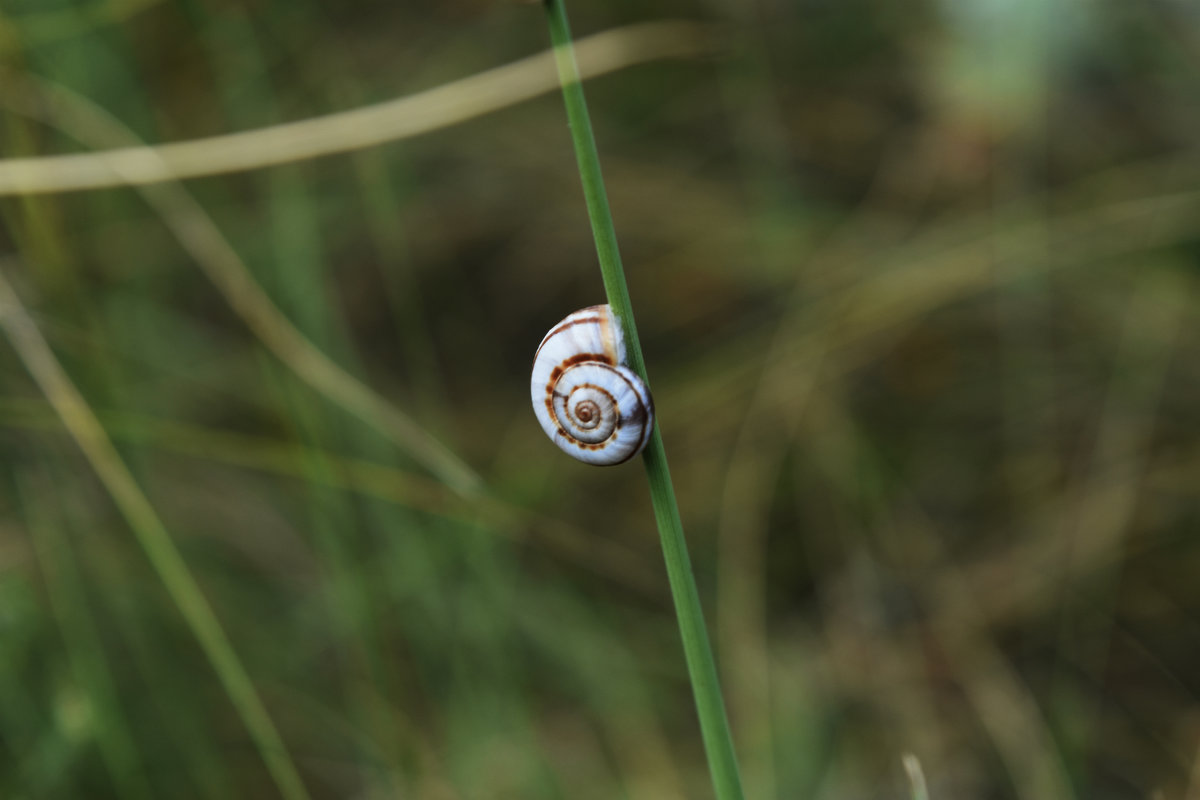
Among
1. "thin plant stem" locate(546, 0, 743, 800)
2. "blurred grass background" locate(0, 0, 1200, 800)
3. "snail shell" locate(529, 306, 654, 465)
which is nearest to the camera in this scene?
"thin plant stem" locate(546, 0, 743, 800)

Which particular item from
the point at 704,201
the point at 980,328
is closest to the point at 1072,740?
the point at 980,328

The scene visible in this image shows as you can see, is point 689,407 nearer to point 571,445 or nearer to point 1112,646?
point 1112,646

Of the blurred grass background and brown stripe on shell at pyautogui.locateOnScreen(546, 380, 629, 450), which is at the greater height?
the blurred grass background

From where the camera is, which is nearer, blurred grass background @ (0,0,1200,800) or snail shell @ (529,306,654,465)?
snail shell @ (529,306,654,465)

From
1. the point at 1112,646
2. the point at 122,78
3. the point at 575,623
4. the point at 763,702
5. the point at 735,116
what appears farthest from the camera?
the point at 735,116

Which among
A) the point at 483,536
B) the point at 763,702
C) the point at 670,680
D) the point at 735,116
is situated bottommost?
the point at 763,702

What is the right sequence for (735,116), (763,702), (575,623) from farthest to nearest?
(735,116)
(575,623)
(763,702)

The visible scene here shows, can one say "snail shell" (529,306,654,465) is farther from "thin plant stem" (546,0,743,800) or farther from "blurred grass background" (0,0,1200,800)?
"blurred grass background" (0,0,1200,800)

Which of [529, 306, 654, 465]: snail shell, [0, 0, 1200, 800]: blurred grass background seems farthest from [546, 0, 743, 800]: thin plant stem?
[0, 0, 1200, 800]: blurred grass background
